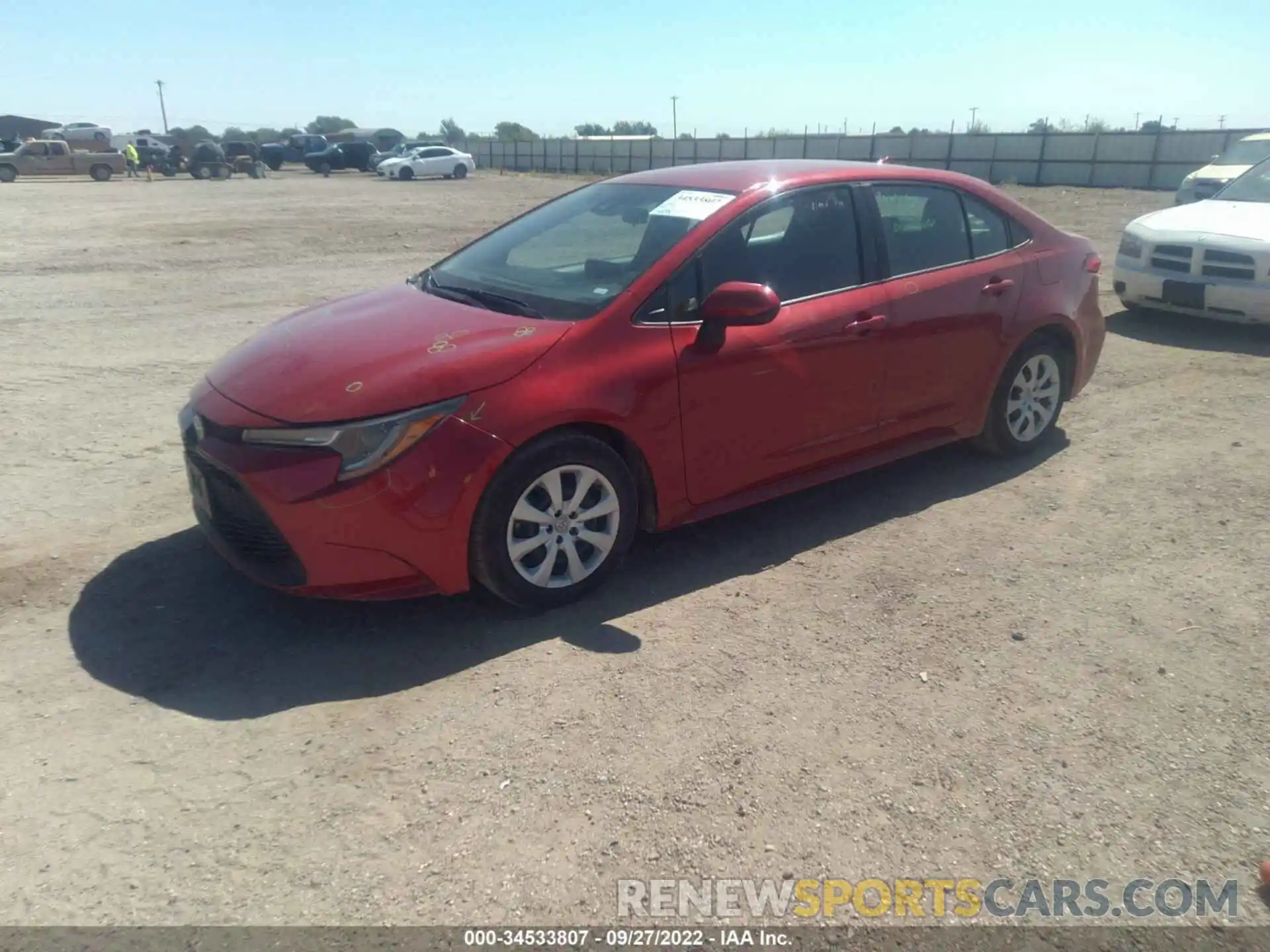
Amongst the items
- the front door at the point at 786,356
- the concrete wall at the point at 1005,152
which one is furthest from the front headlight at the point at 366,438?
the concrete wall at the point at 1005,152

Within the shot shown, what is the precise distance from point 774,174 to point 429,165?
138 feet

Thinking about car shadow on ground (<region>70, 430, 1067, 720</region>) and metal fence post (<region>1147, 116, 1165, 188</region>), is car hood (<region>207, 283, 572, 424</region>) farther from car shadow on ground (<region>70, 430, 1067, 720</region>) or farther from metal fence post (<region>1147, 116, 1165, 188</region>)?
metal fence post (<region>1147, 116, 1165, 188</region>)

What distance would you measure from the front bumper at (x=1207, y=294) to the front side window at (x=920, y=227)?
4451mm

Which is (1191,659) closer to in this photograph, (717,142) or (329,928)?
(329,928)

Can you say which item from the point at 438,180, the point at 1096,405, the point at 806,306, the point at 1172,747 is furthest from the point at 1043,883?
the point at 438,180

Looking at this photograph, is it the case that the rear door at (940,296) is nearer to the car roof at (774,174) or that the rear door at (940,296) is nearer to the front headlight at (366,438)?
the car roof at (774,174)

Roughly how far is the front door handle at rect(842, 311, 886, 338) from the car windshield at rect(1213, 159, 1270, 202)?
6.89 metres

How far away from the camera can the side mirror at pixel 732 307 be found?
4.16m

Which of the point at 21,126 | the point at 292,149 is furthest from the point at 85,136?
the point at 21,126

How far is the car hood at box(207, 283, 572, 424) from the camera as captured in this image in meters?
3.71

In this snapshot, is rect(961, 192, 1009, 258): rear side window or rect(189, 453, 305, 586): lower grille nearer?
rect(189, 453, 305, 586): lower grille

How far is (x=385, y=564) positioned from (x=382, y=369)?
0.73 meters

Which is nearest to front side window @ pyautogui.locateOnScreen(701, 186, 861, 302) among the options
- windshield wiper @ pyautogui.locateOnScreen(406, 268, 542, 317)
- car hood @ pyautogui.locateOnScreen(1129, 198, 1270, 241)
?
windshield wiper @ pyautogui.locateOnScreen(406, 268, 542, 317)

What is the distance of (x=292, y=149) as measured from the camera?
5566 centimetres
